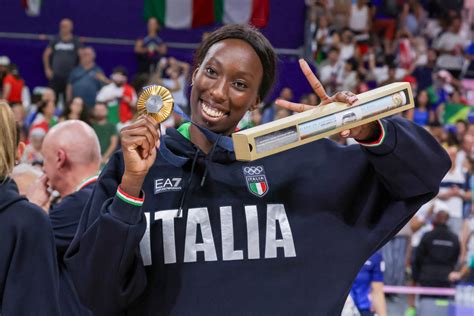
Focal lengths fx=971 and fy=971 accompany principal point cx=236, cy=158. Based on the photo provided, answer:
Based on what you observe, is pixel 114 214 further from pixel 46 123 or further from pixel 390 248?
pixel 46 123

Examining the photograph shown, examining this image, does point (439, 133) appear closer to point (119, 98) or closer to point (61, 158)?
point (119, 98)

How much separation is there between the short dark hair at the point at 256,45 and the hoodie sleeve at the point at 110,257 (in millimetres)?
544

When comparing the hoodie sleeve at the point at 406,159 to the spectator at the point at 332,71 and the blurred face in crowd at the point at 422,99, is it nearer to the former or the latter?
the blurred face in crowd at the point at 422,99

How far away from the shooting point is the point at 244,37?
2850mm

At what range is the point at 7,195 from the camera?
3.12 metres

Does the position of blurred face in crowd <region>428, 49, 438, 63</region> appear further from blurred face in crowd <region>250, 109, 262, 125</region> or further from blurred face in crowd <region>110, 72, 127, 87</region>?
blurred face in crowd <region>110, 72, 127, 87</region>

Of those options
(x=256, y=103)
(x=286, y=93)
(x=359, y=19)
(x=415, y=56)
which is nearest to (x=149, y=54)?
(x=286, y=93)

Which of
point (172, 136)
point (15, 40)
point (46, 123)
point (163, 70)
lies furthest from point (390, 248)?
point (15, 40)

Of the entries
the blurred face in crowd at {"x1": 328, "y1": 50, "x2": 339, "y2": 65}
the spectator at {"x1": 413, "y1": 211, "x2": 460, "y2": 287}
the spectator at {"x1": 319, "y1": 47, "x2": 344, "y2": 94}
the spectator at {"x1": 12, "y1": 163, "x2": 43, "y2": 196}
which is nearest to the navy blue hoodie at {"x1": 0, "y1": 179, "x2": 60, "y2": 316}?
the spectator at {"x1": 12, "y1": 163, "x2": 43, "y2": 196}

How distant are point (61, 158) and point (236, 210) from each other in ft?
7.31

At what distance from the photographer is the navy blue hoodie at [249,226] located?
8.72 ft

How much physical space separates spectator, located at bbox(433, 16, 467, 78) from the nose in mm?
16030

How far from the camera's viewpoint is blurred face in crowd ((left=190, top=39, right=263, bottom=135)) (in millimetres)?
2785

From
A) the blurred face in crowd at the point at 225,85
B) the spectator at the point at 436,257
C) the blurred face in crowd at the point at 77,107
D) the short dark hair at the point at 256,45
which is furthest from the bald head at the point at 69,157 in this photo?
the blurred face in crowd at the point at 77,107
